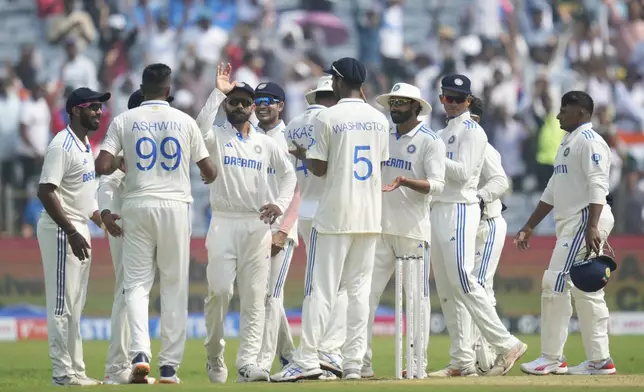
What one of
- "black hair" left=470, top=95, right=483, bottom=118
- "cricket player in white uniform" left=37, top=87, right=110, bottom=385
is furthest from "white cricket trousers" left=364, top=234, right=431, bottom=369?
"cricket player in white uniform" left=37, top=87, right=110, bottom=385

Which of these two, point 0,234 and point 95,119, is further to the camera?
point 0,234

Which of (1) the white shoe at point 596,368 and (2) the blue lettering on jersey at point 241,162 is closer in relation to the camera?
(2) the blue lettering on jersey at point 241,162

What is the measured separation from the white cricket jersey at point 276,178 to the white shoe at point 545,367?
2.26 m

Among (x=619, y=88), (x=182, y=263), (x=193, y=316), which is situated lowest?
(x=193, y=316)

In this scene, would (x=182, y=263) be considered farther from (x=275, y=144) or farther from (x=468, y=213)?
(x=468, y=213)

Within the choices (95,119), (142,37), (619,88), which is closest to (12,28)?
(142,37)

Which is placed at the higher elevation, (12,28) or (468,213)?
(12,28)

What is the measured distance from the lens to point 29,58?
22.3m

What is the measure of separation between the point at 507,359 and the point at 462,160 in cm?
171

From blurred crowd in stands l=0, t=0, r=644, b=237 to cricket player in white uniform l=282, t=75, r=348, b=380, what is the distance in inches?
397

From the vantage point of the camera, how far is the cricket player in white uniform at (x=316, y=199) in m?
9.71

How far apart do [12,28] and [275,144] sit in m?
13.9

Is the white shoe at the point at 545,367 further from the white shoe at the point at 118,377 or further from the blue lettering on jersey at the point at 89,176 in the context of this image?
the blue lettering on jersey at the point at 89,176

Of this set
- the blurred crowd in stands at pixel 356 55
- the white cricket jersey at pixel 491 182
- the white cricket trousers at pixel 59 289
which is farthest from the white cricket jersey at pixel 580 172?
the blurred crowd in stands at pixel 356 55
